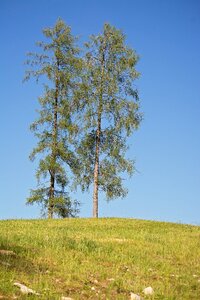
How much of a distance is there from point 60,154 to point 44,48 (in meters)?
9.06

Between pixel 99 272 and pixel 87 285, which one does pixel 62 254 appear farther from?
pixel 87 285

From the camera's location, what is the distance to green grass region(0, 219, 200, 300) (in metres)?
10.6

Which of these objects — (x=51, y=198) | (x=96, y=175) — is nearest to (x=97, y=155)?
(x=96, y=175)

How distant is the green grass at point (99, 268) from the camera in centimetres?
1055

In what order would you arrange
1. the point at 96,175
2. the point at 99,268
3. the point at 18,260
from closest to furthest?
the point at 18,260, the point at 99,268, the point at 96,175

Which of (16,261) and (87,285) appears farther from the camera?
(16,261)

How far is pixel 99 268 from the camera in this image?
1259 centimetres

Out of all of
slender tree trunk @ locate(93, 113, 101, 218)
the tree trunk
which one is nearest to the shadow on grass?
slender tree trunk @ locate(93, 113, 101, 218)

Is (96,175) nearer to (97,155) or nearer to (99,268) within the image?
(97,155)

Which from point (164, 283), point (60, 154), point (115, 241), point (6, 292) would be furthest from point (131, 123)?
point (6, 292)

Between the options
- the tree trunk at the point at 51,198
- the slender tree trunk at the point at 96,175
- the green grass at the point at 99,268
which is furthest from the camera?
the tree trunk at the point at 51,198

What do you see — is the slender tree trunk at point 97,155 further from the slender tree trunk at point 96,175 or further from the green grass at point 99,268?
the green grass at point 99,268

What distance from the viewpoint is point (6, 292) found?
9.36 meters

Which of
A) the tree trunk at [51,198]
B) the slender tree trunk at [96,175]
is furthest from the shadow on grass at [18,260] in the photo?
the tree trunk at [51,198]
